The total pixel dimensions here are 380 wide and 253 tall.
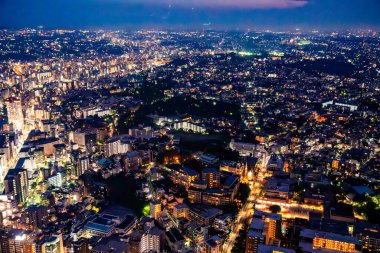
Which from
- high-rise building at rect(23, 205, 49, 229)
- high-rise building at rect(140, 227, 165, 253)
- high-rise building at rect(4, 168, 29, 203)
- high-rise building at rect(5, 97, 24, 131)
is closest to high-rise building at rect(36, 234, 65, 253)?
high-rise building at rect(23, 205, 49, 229)

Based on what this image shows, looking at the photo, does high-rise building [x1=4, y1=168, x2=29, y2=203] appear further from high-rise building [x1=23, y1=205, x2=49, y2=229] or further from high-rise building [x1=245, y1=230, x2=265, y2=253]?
high-rise building [x1=245, y1=230, x2=265, y2=253]

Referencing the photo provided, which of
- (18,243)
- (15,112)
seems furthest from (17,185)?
(15,112)

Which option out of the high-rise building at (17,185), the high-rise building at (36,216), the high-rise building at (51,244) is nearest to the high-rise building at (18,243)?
the high-rise building at (51,244)

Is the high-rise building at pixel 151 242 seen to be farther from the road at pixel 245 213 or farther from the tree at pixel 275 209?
the tree at pixel 275 209

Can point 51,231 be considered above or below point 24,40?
below

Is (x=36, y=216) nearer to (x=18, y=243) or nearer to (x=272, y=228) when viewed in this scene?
(x=18, y=243)

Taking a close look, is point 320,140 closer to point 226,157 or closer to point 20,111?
point 226,157

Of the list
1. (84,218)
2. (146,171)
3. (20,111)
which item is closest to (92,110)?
(20,111)

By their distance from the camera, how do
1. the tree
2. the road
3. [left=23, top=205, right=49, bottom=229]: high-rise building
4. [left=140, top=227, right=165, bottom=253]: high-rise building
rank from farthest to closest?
the tree < [left=23, top=205, right=49, bottom=229]: high-rise building < the road < [left=140, top=227, right=165, bottom=253]: high-rise building

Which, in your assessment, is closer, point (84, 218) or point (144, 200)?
point (84, 218)
